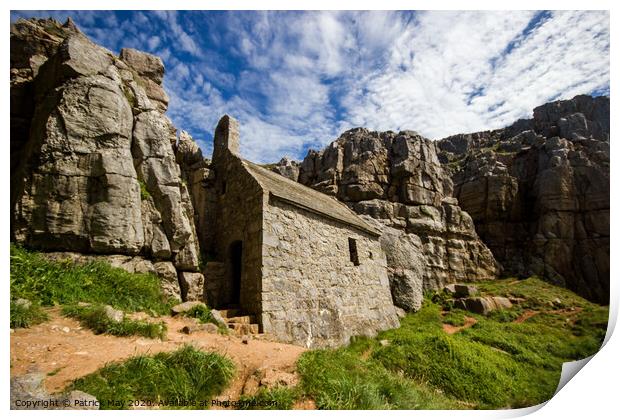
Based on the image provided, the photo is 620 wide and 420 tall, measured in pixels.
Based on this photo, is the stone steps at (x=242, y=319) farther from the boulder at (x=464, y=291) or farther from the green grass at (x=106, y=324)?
the boulder at (x=464, y=291)

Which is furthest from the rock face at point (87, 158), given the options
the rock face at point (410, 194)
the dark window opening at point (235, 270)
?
the rock face at point (410, 194)

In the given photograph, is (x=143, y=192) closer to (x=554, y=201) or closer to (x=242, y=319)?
(x=242, y=319)

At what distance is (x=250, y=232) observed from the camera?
418 inches

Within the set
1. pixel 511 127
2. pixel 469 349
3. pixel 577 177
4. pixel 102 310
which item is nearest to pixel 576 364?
pixel 469 349

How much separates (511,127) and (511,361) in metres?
53.7

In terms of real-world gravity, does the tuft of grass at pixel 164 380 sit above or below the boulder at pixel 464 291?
below

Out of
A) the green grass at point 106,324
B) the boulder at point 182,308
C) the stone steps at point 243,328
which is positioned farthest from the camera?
the boulder at point 182,308

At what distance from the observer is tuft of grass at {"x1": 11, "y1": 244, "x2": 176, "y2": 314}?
22.1 feet

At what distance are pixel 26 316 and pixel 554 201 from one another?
3849cm

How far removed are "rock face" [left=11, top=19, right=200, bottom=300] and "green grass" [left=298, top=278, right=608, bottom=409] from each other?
6.57 metres

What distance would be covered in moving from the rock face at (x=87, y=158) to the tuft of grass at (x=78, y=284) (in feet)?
2.37

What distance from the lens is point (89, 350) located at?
211 inches

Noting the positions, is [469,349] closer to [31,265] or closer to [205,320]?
[205,320]

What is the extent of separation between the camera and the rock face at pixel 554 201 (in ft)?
91.3
